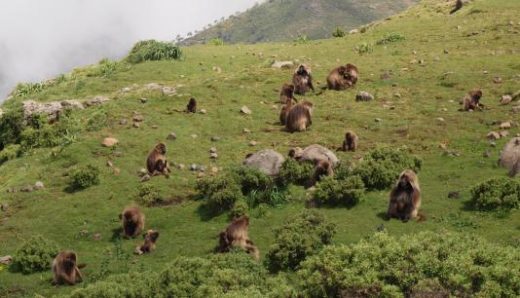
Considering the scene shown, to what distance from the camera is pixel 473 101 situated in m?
28.2

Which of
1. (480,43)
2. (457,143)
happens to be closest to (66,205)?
(457,143)

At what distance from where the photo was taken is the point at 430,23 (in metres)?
45.1

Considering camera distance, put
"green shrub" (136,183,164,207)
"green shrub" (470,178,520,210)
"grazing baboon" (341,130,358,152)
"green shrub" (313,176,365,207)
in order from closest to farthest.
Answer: "green shrub" (470,178,520,210) < "green shrub" (313,176,365,207) < "green shrub" (136,183,164,207) < "grazing baboon" (341,130,358,152)

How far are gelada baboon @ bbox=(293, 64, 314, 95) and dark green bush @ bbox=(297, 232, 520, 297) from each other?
18513 millimetres

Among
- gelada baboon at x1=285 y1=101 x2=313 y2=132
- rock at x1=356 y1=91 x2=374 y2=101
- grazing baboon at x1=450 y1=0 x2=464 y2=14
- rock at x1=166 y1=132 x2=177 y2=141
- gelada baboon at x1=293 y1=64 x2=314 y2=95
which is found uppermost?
grazing baboon at x1=450 y1=0 x2=464 y2=14

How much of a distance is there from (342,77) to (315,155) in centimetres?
1001

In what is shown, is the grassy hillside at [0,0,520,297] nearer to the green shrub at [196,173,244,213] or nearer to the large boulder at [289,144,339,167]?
the green shrub at [196,173,244,213]

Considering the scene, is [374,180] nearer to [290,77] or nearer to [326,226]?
[326,226]

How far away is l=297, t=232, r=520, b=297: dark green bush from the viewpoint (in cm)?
1289

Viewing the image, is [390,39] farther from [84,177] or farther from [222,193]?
[84,177]

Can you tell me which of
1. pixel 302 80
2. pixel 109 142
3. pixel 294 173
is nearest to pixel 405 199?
pixel 294 173

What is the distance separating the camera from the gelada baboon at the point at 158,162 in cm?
2483

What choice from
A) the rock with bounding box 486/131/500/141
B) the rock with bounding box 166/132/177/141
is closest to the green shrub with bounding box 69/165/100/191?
the rock with bounding box 166/132/177/141

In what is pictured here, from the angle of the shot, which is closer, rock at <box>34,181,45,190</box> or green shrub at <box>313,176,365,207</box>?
green shrub at <box>313,176,365,207</box>
